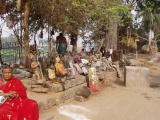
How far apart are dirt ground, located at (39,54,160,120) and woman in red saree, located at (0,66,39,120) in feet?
6.90

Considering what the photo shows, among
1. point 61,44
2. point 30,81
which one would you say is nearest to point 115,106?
point 30,81

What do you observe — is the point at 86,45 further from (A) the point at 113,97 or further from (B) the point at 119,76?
(A) the point at 113,97

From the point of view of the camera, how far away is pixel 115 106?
7137 millimetres

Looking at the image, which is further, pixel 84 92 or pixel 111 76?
pixel 111 76

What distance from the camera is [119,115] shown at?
250 inches

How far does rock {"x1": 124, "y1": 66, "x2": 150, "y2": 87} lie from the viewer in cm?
955

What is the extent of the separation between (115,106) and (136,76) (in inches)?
111

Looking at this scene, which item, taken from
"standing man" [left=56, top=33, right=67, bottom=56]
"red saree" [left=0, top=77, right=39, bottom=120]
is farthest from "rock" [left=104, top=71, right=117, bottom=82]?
"red saree" [left=0, top=77, right=39, bottom=120]

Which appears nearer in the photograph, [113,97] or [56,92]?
[56,92]

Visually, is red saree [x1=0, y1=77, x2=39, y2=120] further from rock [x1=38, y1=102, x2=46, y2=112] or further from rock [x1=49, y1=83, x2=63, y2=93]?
rock [x1=49, y1=83, x2=63, y2=93]

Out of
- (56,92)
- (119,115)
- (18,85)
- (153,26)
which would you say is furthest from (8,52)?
(153,26)

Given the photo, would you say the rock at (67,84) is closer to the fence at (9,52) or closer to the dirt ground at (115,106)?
the dirt ground at (115,106)

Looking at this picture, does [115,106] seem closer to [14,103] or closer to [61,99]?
[61,99]

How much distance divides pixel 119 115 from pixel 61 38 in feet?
15.9
